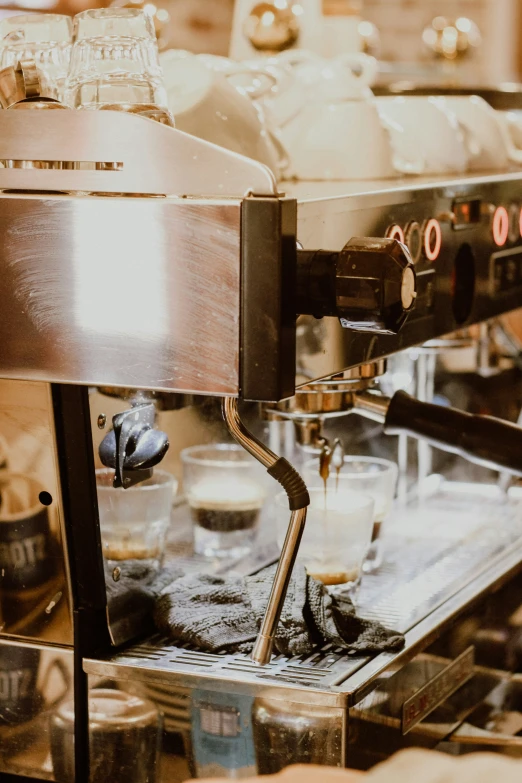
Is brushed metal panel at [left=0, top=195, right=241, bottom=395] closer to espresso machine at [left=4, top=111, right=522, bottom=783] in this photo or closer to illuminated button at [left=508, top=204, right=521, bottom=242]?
espresso machine at [left=4, top=111, right=522, bottom=783]

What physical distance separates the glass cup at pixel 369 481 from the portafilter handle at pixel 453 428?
100 millimetres

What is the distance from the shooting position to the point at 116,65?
791mm

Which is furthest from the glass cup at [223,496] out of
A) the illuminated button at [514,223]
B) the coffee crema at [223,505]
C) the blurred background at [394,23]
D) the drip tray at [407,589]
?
the blurred background at [394,23]

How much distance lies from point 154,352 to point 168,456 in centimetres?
32

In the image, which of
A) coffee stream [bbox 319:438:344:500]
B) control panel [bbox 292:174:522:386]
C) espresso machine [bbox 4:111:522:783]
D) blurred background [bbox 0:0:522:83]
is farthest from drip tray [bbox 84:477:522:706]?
blurred background [bbox 0:0:522:83]

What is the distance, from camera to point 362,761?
2.77 feet

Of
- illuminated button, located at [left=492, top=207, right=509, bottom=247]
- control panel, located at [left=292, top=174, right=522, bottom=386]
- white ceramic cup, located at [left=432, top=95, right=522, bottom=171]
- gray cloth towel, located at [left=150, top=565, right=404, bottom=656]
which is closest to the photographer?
control panel, located at [left=292, top=174, right=522, bottom=386]

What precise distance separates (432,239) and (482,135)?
18.0 inches

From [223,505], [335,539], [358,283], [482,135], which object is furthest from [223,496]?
[482,135]

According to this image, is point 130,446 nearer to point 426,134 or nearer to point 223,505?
point 223,505

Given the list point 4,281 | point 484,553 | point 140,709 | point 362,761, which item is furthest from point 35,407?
point 484,553

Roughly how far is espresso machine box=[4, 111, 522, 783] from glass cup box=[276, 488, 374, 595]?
3cm

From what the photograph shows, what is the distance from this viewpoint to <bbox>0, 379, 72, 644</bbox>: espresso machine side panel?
832 mm

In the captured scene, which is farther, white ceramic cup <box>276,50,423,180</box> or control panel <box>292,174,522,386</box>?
white ceramic cup <box>276,50,423,180</box>
